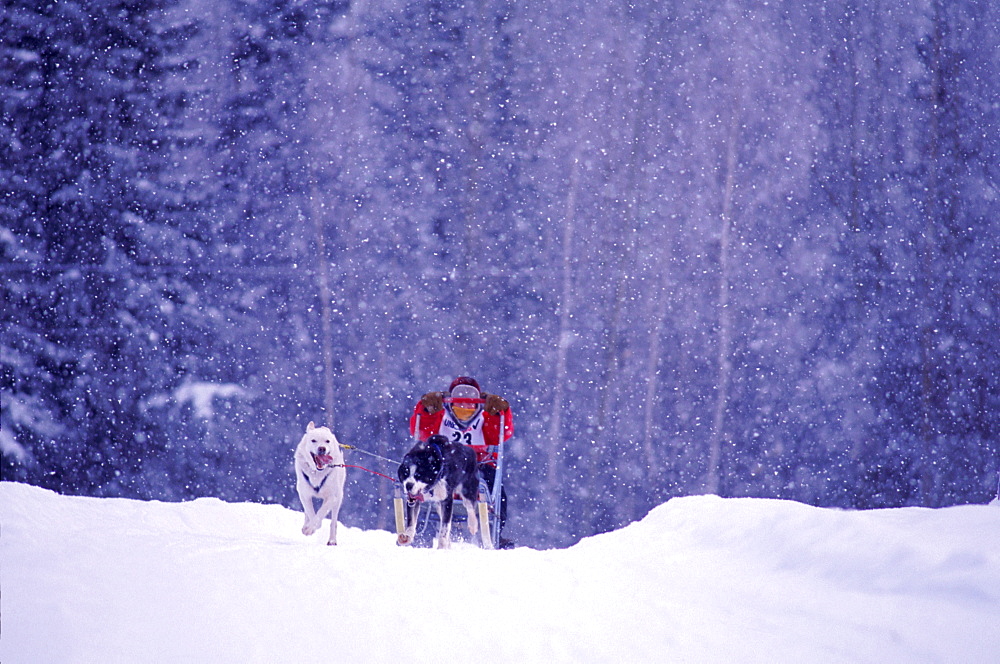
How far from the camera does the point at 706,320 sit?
623 cm

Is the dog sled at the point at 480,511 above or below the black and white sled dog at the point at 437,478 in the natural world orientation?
below

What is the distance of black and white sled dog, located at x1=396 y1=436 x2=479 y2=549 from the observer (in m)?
4.17

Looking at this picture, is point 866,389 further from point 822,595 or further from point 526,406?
point 822,595

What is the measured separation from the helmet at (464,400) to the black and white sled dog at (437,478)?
0.45m

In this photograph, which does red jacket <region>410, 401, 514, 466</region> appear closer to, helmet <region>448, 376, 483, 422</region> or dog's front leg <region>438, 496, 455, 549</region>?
helmet <region>448, 376, 483, 422</region>

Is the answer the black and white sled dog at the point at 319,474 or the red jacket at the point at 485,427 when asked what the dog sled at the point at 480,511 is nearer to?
the red jacket at the point at 485,427

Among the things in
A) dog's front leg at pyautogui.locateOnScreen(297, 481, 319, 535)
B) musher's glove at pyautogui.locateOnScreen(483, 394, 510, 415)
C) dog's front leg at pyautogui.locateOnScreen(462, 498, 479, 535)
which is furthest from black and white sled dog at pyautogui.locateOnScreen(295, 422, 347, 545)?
musher's glove at pyautogui.locateOnScreen(483, 394, 510, 415)

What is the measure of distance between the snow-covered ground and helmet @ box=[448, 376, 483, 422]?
153 cm

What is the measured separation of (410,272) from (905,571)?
4.44 m

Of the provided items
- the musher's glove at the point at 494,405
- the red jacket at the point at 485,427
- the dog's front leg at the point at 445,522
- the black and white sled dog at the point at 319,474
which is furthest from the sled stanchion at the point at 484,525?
the black and white sled dog at the point at 319,474

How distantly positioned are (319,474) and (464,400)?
1.25 meters

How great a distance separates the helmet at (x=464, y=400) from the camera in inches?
196

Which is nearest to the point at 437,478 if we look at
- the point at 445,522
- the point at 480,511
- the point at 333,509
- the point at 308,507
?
the point at 445,522

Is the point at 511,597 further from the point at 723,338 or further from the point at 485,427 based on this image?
the point at 723,338
